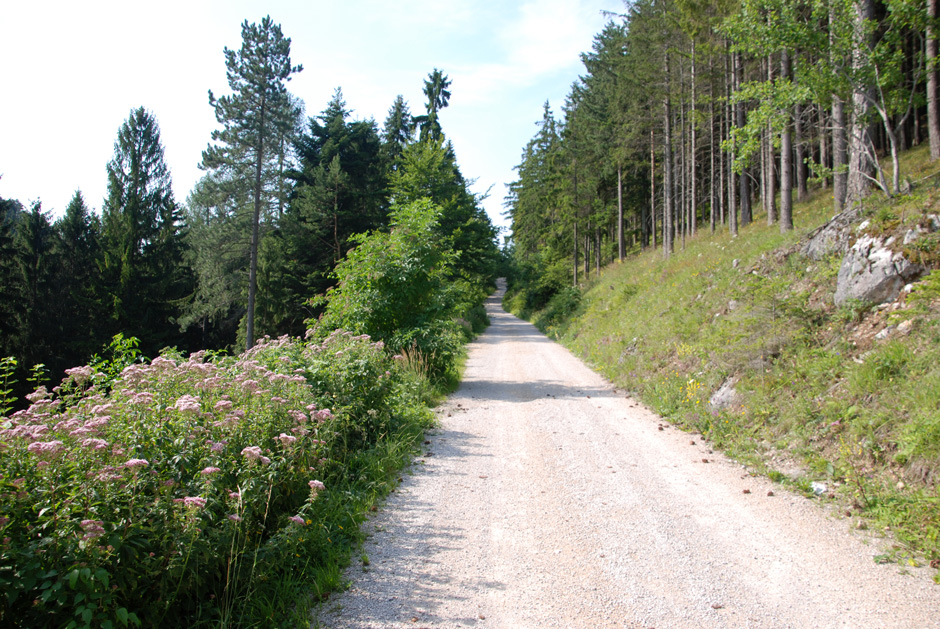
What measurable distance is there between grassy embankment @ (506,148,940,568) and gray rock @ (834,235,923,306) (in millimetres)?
184

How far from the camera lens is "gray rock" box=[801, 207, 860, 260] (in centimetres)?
853

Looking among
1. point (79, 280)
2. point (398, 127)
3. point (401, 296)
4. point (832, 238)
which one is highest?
point (398, 127)

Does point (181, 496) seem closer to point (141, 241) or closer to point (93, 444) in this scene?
point (93, 444)

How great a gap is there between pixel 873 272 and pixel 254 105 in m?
26.9

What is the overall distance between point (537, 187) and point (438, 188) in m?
16.6

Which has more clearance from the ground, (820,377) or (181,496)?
(820,377)

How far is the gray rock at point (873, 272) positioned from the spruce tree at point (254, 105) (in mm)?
23520

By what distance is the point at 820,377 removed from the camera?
6426 millimetres

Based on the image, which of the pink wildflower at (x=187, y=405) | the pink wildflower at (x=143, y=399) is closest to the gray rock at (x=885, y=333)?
the pink wildflower at (x=187, y=405)

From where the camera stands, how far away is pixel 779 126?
35.8ft

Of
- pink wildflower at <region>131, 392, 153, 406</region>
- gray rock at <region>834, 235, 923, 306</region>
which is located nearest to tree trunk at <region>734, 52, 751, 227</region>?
gray rock at <region>834, 235, 923, 306</region>

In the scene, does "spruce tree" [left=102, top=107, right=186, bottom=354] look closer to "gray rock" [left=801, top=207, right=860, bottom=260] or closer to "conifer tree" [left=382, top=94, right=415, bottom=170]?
"conifer tree" [left=382, top=94, right=415, bottom=170]

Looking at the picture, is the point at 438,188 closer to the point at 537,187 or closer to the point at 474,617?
the point at 537,187

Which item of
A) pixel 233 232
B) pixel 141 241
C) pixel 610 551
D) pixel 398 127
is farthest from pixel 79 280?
pixel 610 551
